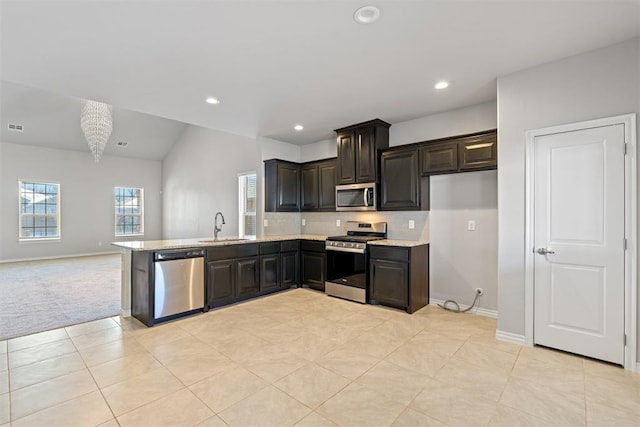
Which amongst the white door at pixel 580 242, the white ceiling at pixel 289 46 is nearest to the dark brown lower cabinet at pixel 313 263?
the white ceiling at pixel 289 46

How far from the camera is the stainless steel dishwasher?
341 cm

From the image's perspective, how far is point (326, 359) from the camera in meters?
2.57

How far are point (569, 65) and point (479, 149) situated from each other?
1056 mm

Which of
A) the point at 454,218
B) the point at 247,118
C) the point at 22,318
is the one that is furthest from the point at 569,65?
the point at 22,318

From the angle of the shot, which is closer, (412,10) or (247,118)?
(412,10)

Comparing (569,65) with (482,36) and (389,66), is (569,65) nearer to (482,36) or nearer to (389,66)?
(482,36)

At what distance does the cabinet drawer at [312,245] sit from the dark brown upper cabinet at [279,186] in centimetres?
77

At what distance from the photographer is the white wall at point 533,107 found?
7.96 ft

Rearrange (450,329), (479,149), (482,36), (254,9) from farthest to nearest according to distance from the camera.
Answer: (479,149), (450,329), (482,36), (254,9)

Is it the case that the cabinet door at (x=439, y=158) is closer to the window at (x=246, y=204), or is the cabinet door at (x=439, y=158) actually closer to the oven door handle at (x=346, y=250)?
the oven door handle at (x=346, y=250)

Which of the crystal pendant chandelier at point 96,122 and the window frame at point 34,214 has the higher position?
the crystal pendant chandelier at point 96,122

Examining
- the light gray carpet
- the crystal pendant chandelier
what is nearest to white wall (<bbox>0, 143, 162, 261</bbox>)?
the light gray carpet

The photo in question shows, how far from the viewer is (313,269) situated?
4.91 metres

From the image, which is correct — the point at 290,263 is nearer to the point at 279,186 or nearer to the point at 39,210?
the point at 279,186
